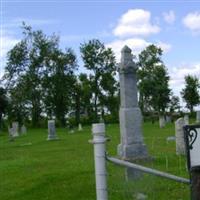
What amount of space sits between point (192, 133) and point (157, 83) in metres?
78.7

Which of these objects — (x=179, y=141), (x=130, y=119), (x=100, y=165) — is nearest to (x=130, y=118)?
(x=130, y=119)

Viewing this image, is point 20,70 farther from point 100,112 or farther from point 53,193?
point 53,193

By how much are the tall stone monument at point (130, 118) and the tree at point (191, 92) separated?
234 feet

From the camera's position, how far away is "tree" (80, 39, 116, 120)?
80.5m

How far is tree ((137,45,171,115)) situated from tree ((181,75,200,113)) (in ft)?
9.62

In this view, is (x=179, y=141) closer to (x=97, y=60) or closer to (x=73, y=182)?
(x=73, y=182)

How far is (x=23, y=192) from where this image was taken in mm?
12062

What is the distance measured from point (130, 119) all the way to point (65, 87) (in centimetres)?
6244

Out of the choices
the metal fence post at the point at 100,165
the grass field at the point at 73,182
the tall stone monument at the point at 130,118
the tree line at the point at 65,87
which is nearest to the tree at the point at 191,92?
the tree line at the point at 65,87

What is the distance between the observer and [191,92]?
86125 millimetres

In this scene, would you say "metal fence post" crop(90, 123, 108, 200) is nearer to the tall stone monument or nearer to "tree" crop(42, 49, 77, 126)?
the tall stone monument

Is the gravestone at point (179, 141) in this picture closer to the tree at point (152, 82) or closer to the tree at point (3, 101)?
the tree at point (3, 101)

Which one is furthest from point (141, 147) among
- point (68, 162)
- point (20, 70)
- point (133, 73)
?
point (20, 70)

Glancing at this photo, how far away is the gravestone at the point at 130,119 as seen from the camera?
1456cm
